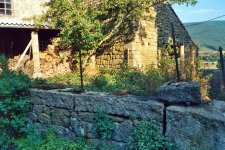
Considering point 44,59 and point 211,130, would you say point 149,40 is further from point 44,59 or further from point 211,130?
point 211,130

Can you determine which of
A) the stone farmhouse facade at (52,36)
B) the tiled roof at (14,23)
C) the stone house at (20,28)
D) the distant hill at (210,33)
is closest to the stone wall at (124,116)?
the stone house at (20,28)

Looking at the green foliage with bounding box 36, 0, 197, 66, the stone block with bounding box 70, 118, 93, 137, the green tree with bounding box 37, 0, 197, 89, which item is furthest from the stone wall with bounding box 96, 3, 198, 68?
the stone block with bounding box 70, 118, 93, 137

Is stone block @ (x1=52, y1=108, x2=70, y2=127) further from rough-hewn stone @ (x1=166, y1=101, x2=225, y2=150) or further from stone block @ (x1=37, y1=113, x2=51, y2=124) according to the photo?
rough-hewn stone @ (x1=166, y1=101, x2=225, y2=150)

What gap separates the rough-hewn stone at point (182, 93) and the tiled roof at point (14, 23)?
27.8 feet

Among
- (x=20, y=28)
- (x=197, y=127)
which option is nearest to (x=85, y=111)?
(x=197, y=127)

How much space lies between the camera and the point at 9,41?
532 inches

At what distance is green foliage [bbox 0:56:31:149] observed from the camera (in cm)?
487

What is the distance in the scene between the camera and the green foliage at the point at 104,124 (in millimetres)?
Result: 4098

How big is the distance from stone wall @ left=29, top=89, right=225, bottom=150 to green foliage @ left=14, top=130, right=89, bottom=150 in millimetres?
152

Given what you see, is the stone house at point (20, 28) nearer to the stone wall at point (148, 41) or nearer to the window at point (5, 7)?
the window at point (5, 7)

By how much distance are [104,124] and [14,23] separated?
26.8 feet

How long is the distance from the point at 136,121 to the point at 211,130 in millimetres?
1066

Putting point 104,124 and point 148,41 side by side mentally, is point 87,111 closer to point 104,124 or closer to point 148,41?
point 104,124

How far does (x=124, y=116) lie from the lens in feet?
13.2
